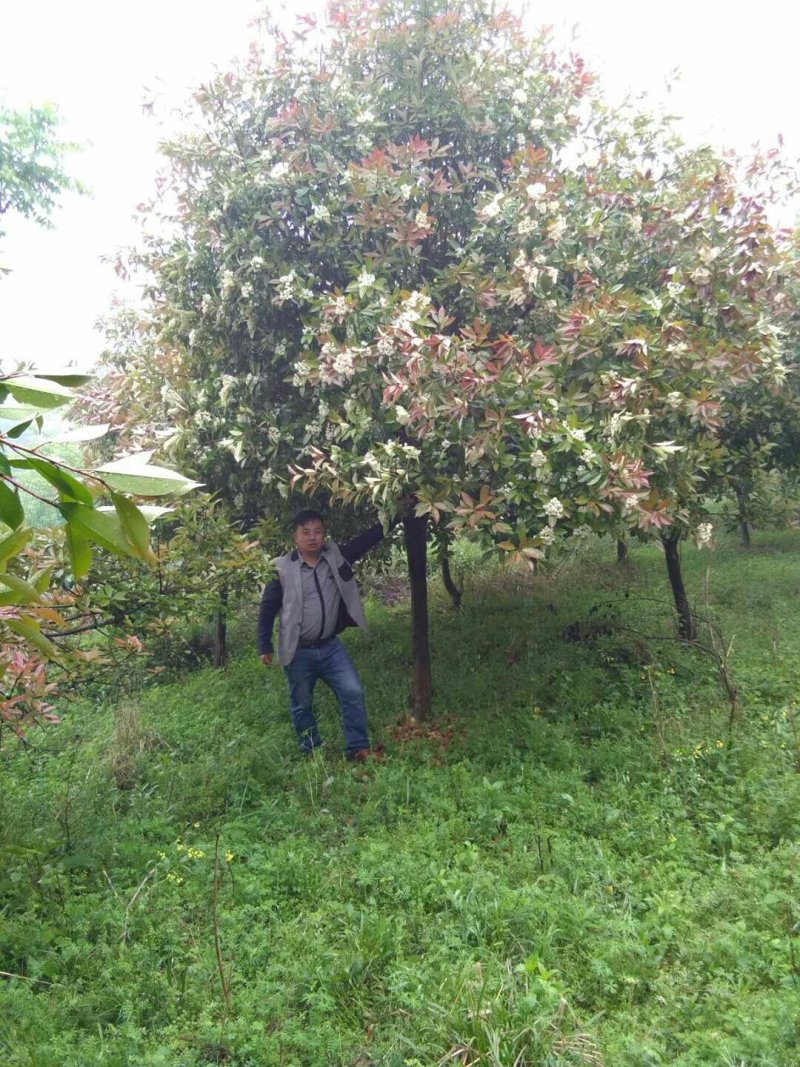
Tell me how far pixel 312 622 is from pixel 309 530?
57 centimetres

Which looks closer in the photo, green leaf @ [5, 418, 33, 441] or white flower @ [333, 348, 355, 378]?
green leaf @ [5, 418, 33, 441]

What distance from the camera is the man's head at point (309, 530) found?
4.31m

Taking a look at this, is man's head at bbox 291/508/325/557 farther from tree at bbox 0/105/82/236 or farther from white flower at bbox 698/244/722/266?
tree at bbox 0/105/82/236

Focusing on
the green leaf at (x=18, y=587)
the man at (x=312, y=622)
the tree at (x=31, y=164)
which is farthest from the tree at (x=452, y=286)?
the tree at (x=31, y=164)

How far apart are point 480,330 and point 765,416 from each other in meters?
3.59

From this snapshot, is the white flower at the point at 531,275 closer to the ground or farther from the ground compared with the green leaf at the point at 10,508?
farther from the ground

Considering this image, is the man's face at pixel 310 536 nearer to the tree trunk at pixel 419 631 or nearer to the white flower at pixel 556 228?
the tree trunk at pixel 419 631

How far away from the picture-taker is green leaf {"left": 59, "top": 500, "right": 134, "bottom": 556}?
82 centimetres

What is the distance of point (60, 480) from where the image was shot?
0.80 m

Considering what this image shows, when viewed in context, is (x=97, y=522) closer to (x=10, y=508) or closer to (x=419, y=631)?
(x=10, y=508)

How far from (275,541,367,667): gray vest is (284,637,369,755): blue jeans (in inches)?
4.2

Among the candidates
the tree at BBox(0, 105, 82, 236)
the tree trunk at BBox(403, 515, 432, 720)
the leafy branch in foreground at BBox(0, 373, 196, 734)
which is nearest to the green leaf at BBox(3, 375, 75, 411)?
the leafy branch in foreground at BBox(0, 373, 196, 734)

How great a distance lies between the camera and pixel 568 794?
145 inches

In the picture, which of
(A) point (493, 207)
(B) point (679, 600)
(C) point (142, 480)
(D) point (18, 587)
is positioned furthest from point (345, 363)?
(B) point (679, 600)
